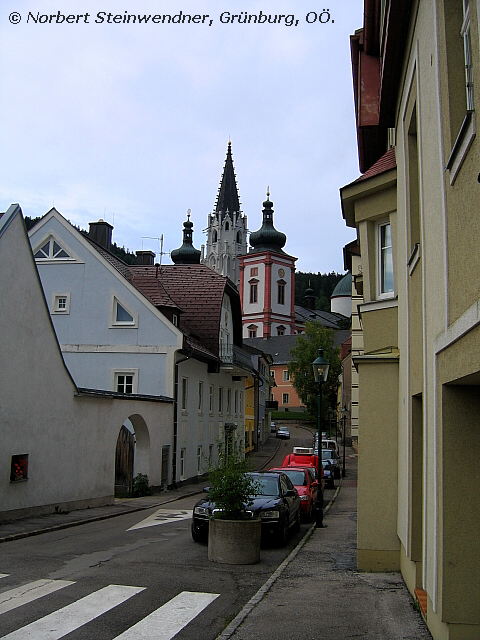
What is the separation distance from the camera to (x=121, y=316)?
32.5 metres

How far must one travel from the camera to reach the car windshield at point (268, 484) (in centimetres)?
1682

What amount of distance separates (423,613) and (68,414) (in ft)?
46.0

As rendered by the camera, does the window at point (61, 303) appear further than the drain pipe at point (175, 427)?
Yes

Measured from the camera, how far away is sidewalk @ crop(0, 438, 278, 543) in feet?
52.8

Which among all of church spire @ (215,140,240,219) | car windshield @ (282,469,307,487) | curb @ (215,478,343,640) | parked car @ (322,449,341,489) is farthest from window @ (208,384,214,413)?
church spire @ (215,140,240,219)

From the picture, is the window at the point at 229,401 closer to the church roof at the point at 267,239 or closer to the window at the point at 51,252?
the window at the point at 51,252

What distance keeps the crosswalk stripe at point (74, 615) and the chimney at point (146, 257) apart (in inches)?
1367

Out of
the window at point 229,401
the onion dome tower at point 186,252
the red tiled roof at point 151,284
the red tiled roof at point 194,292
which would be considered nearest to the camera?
the red tiled roof at point 151,284

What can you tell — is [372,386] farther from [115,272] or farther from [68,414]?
[115,272]

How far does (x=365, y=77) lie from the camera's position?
14375mm

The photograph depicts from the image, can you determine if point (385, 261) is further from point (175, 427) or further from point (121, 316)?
point (121, 316)

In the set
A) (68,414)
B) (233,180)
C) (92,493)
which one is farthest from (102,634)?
(233,180)

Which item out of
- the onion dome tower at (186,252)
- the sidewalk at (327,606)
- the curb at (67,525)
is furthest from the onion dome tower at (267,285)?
the sidewalk at (327,606)

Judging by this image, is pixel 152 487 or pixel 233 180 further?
pixel 233 180
